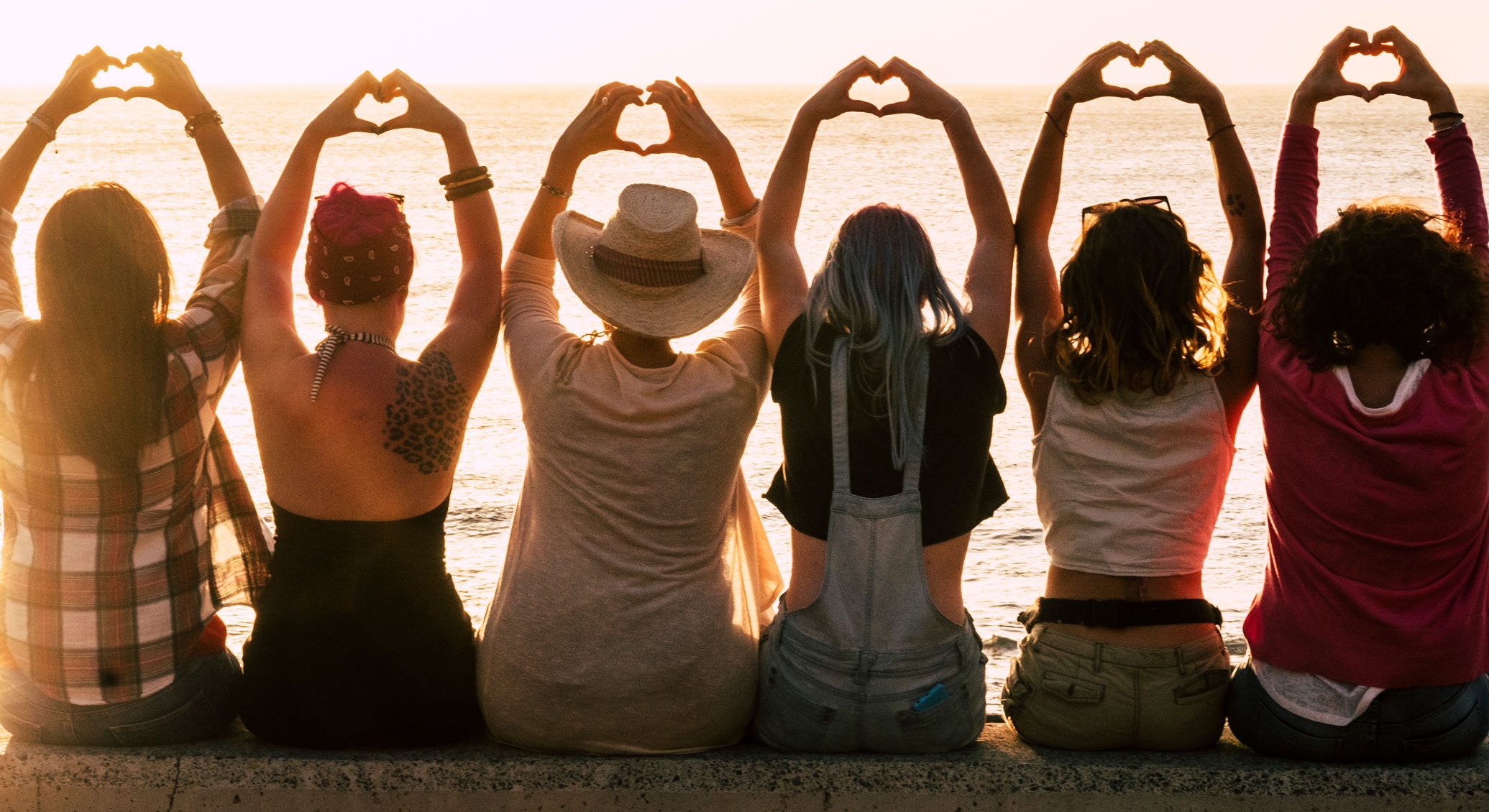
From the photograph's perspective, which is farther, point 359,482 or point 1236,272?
point 1236,272

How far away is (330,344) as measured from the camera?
2.80 m

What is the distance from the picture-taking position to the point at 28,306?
1319 cm

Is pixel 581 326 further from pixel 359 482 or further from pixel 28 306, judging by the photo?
pixel 359 482

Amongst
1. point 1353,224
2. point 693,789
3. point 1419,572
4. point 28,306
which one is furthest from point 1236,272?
point 28,306

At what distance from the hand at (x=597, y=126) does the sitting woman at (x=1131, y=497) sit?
Result: 1020 mm

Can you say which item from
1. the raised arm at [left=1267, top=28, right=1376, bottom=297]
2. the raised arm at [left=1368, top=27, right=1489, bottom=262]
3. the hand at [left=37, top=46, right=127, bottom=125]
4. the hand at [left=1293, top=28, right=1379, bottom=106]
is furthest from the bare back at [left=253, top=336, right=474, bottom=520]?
the raised arm at [left=1368, top=27, right=1489, bottom=262]

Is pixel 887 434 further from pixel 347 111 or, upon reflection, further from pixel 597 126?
pixel 347 111

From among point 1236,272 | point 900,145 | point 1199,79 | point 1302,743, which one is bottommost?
point 900,145

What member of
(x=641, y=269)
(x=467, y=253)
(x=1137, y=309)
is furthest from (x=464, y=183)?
(x=1137, y=309)

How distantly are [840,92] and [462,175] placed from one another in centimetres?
84

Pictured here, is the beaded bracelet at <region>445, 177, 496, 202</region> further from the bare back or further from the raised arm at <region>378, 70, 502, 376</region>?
the bare back

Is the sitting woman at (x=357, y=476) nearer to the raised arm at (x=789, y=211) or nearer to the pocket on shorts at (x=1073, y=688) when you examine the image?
the raised arm at (x=789, y=211)

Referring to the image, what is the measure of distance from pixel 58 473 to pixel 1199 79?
2529 millimetres

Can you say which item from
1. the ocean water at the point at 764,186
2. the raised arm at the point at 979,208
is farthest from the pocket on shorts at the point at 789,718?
the ocean water at the point at 764,186
